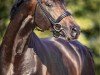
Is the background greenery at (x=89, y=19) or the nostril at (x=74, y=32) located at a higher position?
the nostril at (x=74, y=32)

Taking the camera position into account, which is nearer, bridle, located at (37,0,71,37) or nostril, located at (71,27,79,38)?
nostril, located at (71,27,79,38)

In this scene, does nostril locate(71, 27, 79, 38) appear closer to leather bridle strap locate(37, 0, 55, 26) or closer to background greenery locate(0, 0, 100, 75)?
leather bridle strap locate(37, 0, 55, 26)

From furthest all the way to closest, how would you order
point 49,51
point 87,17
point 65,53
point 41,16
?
1. point 87,17
2. point 65,53
3. point 49,51
4. point 41,16

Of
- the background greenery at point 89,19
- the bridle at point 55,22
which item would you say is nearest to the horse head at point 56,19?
the bridle at point 55,22

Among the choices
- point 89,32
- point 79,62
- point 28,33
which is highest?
point 28,33

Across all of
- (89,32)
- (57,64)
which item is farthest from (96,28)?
(57,64)

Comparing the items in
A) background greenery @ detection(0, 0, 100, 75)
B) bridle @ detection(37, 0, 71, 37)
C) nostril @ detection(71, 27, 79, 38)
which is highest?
bridle @ detection(37, 0, 71, 37)

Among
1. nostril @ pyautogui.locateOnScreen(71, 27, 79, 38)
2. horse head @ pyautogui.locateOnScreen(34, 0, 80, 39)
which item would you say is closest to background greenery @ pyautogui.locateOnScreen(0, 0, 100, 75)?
horse head @ pyautogui.locateOnScreen(34, 0, 80, 39)

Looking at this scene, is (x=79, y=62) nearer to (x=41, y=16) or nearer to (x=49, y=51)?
(x=49, y=51)

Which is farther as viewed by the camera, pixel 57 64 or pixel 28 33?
pixel 57 64

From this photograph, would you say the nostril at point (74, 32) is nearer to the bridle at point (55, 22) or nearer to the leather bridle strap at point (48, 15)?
the bridle at point (55, 22)

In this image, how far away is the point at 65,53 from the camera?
37.5ft

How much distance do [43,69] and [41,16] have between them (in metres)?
0.90

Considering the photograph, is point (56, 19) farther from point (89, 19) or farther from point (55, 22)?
point (89, 19)
